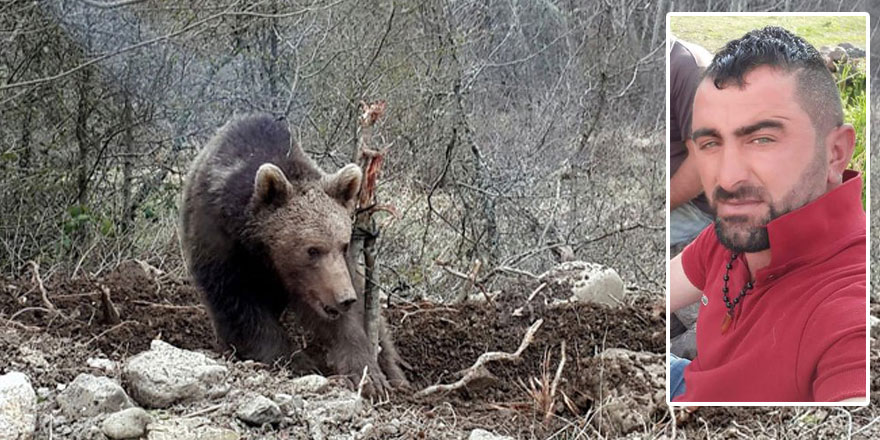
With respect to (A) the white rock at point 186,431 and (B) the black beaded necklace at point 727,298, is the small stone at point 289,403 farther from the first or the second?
(B) the black beaded necklace at point 727,298

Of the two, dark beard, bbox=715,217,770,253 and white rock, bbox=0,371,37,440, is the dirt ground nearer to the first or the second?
white rock, bbox=0,371,37,440

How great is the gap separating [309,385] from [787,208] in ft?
7.37

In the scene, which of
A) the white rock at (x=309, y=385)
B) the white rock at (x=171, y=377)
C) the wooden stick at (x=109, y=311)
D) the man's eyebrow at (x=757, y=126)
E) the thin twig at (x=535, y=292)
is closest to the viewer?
the man's eyebrow at (x=757, y=126)

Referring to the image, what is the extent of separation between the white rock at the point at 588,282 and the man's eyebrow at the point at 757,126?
8.27ft

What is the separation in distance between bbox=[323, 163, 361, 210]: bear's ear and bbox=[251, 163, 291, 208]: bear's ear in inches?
7.9

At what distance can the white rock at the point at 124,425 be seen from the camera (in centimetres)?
421

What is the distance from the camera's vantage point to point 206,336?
564 cm

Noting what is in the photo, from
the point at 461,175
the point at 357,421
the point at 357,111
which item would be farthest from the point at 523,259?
the point at 357,421

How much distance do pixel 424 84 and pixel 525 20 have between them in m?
1.68

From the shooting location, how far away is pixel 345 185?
4953 millimetres

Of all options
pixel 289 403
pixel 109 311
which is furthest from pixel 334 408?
pixel 109 311

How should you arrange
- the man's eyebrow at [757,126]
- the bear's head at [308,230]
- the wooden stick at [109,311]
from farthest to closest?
1. the wooden stick at [109,311]
2. the bear's head at [308,230]
3. the man's eyebrow at [757,126]

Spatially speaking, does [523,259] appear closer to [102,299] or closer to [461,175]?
[461,175]

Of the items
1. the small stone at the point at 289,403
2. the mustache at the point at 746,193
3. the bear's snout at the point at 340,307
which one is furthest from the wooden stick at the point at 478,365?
the mustache at the point at 746,193
